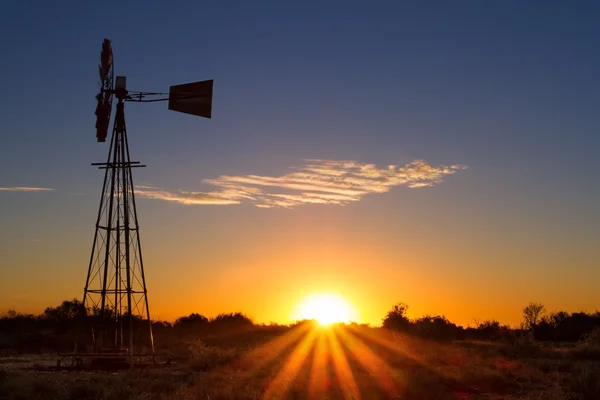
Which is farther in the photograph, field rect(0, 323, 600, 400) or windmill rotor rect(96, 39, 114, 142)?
windmill rotor rect(96, 39, 114, 142)

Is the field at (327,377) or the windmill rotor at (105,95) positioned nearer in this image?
the field at (327,377)

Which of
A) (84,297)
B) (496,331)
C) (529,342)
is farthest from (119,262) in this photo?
(496,331)

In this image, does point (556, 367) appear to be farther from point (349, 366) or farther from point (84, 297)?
point (84, 297)

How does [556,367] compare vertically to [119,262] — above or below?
below

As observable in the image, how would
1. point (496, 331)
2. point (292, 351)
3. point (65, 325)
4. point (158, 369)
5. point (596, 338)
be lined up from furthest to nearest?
point (496, 331) → point (65, 325) → point (596, 338) → point (292, 351) → point (158, 369)

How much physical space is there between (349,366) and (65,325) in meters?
29.5

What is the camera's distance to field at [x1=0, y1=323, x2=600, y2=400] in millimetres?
19188

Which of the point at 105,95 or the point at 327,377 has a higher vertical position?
the point at 105,95

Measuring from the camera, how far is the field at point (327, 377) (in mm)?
19188

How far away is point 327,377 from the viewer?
863 inches

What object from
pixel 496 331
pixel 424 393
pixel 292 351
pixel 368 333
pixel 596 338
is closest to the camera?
pixel 424 393

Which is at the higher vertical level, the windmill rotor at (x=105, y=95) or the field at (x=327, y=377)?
the windmill rotor at (x=105, y=95)

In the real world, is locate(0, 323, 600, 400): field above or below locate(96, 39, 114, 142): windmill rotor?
below

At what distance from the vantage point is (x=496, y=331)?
179ft
